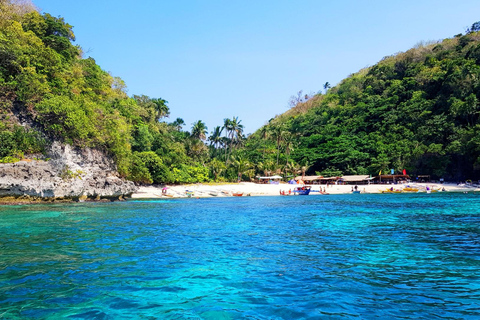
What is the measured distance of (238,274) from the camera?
725 centimetres

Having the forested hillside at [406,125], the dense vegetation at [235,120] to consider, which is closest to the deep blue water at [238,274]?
the dense vegetation at [235,120]

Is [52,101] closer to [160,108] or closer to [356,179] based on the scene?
[160,108]

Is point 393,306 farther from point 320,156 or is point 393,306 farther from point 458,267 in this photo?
point 320,156

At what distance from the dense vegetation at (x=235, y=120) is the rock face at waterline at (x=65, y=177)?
1.17 metres

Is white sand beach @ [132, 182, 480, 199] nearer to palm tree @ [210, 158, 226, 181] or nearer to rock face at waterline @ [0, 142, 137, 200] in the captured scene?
rock face at waterline @ [0, 142, 137, 200]

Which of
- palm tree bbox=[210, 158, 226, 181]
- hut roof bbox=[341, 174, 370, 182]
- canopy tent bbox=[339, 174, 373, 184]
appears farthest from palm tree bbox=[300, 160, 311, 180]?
palm tree bbox=[210, 158, 226, 181]

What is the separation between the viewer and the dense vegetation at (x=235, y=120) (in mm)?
26797

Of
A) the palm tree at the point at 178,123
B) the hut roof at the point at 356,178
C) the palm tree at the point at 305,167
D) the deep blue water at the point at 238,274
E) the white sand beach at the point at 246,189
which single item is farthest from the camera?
the palm tree at the point at 178,123

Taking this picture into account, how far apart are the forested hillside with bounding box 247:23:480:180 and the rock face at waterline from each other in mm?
43904

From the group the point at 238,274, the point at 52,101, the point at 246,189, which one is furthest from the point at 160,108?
the point at 238,274

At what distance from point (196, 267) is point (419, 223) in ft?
44.4

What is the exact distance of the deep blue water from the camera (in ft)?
16.9

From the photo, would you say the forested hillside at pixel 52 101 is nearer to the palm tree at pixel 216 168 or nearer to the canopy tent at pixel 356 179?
the palm tree at pixel 216 168

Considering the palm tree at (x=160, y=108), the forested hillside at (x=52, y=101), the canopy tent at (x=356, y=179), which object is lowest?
the canopy tent at (x=356, y=179)
